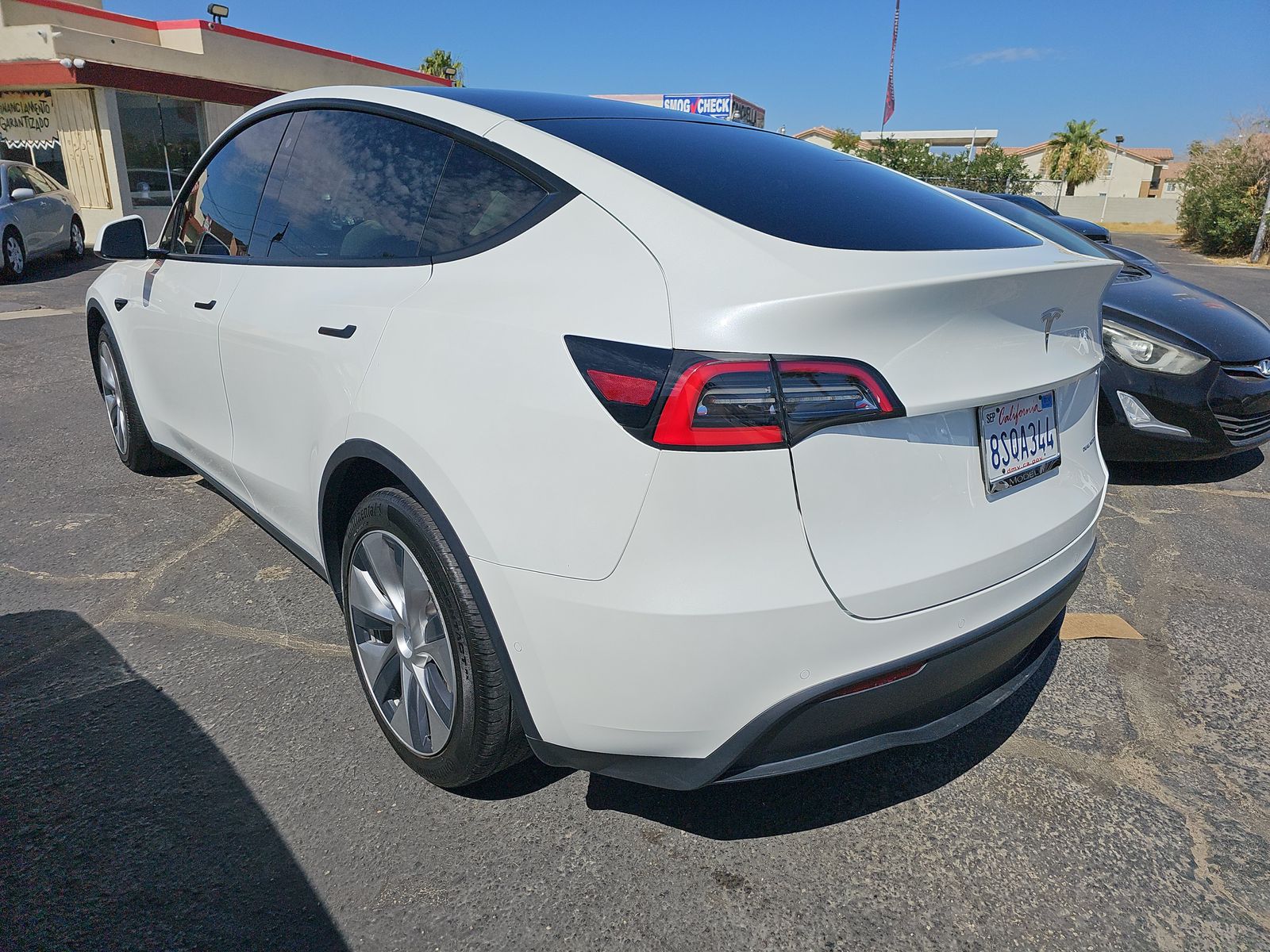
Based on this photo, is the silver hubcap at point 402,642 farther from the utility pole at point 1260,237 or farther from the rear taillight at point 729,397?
the utility pole at point 1260,237

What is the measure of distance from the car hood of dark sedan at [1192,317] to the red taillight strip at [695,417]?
11.5 feet

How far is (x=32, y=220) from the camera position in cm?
1284

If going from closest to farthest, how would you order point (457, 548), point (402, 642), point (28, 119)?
point (457, 548) < point (402, 642) < point (28, 119)

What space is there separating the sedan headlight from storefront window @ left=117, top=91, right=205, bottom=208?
1856cm

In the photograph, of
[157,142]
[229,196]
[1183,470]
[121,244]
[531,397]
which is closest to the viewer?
[531,397]

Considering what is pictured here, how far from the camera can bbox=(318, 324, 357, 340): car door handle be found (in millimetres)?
2266

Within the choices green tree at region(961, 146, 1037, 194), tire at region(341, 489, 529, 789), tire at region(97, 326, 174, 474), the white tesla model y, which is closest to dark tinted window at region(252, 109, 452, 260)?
the white tesla model y

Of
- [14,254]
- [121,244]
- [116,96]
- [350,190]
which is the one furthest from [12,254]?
[350,190]

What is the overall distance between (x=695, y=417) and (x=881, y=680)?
2.20ft

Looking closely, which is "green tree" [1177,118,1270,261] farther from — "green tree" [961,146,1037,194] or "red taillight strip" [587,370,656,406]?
"red taillight strip" [587,370,656,406]

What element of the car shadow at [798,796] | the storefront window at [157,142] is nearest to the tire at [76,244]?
the storefront window at [157,142]

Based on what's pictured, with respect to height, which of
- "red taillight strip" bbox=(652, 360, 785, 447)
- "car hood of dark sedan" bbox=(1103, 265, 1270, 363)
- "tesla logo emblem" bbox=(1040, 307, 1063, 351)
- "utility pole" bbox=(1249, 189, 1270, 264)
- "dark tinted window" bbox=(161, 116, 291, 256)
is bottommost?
"utility pole" bbox=(1249, 189, 1270, 264)

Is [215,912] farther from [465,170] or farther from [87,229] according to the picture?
[87,229]

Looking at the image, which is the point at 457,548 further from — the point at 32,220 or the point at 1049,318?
the point at 32,220
